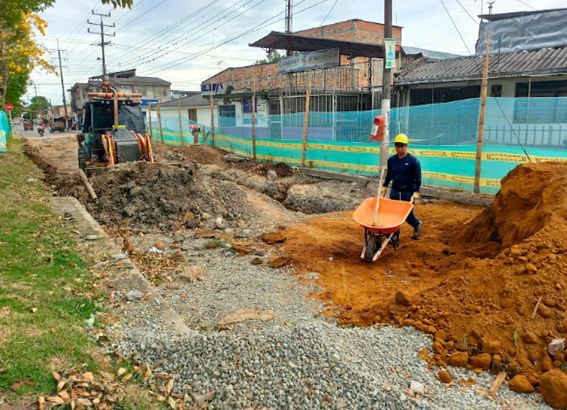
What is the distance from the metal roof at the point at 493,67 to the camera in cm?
1369

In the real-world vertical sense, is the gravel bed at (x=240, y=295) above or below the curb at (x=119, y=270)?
below

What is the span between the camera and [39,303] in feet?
14.2

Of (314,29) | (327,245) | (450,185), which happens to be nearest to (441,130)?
(450,185)

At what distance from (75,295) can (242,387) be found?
2.38 meters

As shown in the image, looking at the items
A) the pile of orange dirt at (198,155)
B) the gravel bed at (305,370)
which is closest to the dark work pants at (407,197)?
the gravel bed at (305,370)

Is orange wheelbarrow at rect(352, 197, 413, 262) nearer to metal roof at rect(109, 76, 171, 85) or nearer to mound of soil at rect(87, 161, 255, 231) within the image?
mound of soil at rect(87, 161, 255, 231)

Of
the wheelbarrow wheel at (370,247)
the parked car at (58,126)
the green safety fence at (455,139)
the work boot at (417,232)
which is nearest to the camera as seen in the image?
the wheelbarrow wheel at (370,247)

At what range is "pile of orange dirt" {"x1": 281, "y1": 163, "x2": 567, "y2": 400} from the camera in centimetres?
382

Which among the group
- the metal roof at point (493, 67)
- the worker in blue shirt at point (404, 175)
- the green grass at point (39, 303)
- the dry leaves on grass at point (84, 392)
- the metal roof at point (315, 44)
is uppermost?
the metal roof at point (315, 44)

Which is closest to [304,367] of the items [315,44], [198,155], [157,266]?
[157,266]

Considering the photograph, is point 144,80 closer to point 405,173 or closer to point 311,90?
point 311,90

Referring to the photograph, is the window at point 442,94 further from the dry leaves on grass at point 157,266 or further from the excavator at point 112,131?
the dry leaves on grass at point 157,266

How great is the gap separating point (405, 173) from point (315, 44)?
656 inches

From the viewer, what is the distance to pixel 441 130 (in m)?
10.7
